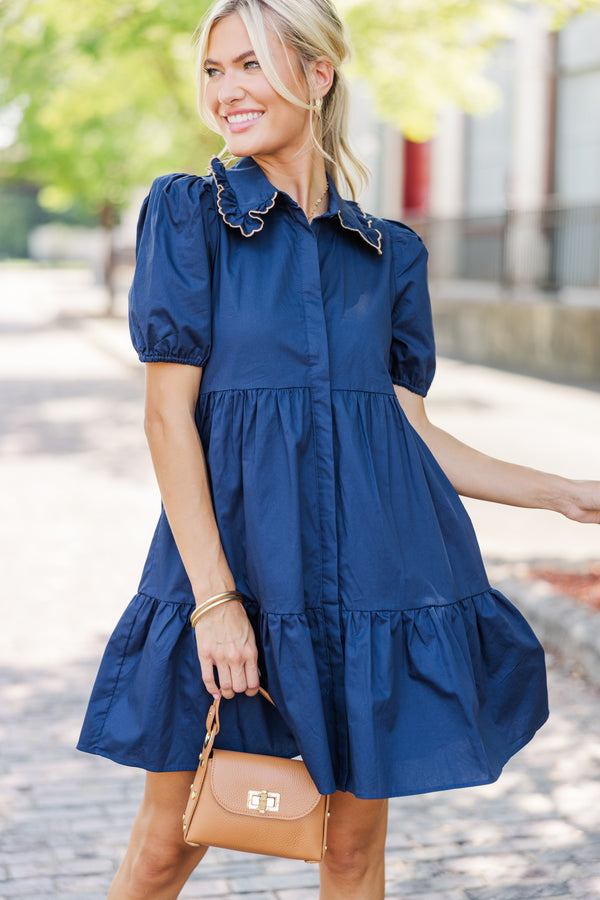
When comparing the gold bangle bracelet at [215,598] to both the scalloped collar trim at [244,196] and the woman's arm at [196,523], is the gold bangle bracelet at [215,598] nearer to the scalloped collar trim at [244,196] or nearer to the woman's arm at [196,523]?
the woman's arm at [196,523]

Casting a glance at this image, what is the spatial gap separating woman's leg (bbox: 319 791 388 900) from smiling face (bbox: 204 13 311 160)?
3.97 ft

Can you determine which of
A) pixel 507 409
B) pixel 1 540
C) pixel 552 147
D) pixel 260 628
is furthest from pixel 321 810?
pixel 552 147

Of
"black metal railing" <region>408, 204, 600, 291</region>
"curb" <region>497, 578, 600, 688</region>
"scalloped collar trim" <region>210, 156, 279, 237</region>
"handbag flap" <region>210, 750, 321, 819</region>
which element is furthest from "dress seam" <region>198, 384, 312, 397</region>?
"black metal railing" <region>408, 204, 600, 291</region>

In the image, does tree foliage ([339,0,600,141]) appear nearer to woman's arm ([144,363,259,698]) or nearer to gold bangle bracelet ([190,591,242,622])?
woman's arm ([144,363,259,698])

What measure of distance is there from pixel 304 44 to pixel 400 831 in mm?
2370

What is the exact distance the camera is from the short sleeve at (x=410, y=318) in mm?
2412

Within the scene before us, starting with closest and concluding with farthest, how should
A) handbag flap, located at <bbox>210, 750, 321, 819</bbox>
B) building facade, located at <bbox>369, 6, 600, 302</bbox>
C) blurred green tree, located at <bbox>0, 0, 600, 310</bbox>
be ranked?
handbag flap, located at <bbox>210, 750, 321, 819</bbox>
blurred green tree, located at <bbox>0, 0, 600, 310</bbox>
building facade, located at <bbox>369, 6, 600, 302</bbox>

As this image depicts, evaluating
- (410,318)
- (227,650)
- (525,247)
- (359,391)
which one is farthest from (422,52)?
(227,650)

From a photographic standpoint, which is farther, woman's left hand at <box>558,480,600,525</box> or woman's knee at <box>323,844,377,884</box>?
woman's left hand at <box>558,480,600,525</box>

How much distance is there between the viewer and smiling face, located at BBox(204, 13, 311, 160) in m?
2.13

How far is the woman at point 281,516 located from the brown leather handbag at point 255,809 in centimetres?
6

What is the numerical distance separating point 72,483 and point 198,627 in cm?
682

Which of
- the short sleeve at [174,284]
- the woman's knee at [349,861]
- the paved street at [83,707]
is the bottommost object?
the paved street at [83,707]

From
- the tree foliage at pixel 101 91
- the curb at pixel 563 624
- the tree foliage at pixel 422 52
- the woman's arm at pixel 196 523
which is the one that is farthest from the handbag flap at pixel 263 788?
the tree foliage at pixel 422 52
